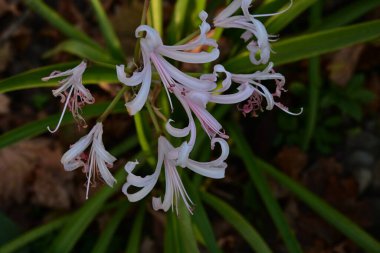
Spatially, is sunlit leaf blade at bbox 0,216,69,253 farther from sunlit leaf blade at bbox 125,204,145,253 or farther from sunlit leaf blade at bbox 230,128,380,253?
sunlit leaf blade at bbox 230,128,380,253

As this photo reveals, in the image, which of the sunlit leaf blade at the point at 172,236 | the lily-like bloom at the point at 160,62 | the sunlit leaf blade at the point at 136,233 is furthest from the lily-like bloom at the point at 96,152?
the sunlit leaf blade at the point at 136,233

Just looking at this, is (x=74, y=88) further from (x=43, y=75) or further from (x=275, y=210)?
(x=275, y=210)

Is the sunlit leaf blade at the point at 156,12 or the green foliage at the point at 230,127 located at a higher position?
the sunlit leaf blade at the point at 156,12

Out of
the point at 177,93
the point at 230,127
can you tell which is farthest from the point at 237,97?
the point at 230,127

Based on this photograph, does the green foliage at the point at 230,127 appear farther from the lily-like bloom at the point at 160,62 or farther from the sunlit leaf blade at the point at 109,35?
A: the lily-like bloom at the point at 160,62

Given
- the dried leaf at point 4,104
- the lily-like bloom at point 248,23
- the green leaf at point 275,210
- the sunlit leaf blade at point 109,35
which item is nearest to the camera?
the lily-like bloom at point 248,23

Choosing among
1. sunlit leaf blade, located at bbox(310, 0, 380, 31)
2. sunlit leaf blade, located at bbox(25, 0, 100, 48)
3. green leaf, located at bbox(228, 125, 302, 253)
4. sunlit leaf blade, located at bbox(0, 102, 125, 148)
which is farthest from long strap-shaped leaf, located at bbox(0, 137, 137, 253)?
sunlit leaf blade, located at bbox(310, 0, 380, 31)

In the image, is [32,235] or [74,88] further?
[32,235]
